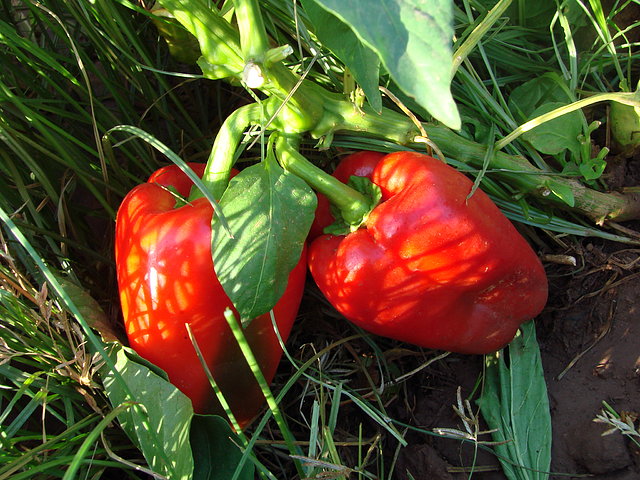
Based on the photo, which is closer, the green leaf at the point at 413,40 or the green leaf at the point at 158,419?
the green leaf at the point at 413,40

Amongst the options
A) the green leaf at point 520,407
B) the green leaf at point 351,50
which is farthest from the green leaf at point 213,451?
the green leaf at point 351,50

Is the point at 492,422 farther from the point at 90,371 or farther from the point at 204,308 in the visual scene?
the point at 90,371

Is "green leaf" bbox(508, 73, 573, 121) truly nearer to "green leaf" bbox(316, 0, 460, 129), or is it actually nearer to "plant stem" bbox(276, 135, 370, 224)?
"plant stem" bbox(276, 135, 370, 224)

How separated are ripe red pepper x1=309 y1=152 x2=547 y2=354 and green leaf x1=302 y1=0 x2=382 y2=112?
0.20 metres

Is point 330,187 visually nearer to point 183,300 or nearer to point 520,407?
point 183,300

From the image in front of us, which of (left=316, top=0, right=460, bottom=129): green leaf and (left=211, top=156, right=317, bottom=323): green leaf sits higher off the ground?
(left=316, top=0, right=460, bottom=129): green leaf

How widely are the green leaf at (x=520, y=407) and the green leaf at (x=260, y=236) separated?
1.31 ft

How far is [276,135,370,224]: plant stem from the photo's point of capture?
95 cm

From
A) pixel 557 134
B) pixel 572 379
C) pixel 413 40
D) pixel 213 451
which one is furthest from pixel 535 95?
pixel 213 451

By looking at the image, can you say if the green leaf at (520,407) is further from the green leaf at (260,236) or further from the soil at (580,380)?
the green leaf at (260,236)

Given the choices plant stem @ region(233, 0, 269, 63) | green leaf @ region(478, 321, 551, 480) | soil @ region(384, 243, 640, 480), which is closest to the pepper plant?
plant stem @ region(233, 0, 269, 63)

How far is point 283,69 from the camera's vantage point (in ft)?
3.06

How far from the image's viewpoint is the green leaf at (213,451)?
0.93 meters

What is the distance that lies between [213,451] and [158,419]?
11 centimetres
